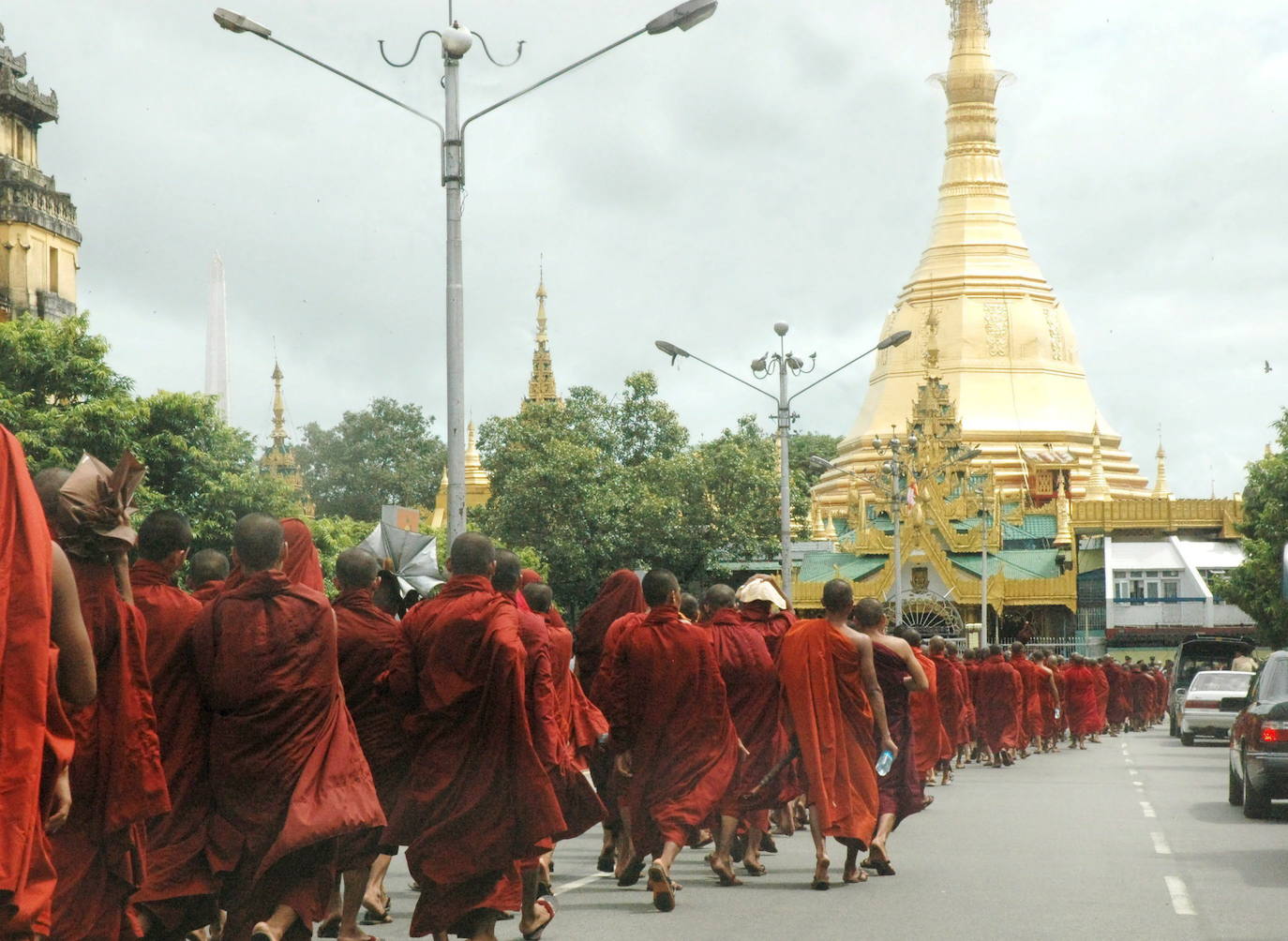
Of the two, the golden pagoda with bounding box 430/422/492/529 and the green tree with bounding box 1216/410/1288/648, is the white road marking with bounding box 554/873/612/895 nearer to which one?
the green tree with bounding box 1216/410/1288/648

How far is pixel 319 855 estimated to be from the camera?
7395 mm

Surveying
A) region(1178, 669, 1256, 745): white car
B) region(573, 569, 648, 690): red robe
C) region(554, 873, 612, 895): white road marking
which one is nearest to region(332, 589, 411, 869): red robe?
region(554, 873, 612, 895): white road marking

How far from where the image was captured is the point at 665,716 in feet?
37.4

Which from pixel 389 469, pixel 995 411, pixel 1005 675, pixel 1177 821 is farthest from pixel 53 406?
Answer: pixel 389 469

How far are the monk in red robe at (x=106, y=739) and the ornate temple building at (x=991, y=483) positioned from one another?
35.8 meters

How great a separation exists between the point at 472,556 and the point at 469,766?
861mm

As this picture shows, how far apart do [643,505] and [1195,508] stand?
48.4ft

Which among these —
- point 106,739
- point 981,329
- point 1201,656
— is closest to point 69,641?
point 106,739

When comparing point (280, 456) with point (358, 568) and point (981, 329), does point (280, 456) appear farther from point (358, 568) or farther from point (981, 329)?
point (358, 568)

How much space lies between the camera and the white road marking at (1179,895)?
10.4 m

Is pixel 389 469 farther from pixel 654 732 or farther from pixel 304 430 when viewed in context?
pixel 654 732

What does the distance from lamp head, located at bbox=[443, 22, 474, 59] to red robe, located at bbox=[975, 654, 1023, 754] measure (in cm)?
1397

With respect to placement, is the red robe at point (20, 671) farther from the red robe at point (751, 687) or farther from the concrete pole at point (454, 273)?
the concrete pole at point (454, 273)

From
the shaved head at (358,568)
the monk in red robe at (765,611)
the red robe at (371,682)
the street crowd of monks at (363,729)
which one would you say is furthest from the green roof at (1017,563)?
the shaved head at (358,568)
